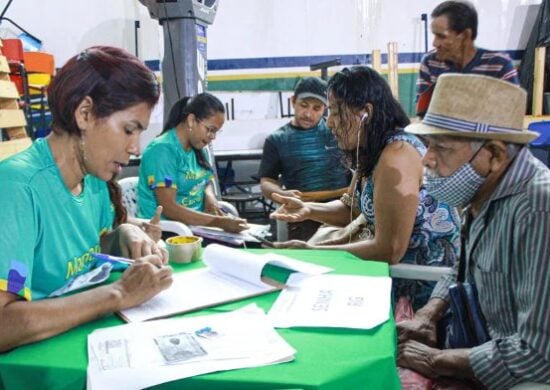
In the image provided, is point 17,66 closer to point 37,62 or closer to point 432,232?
point 37,62

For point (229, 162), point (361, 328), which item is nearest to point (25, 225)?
point (361, 328)

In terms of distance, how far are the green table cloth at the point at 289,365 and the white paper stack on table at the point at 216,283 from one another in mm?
110

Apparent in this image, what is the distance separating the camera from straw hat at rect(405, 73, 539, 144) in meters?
1.32

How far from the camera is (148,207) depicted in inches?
116

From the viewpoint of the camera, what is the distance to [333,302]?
1290 mm

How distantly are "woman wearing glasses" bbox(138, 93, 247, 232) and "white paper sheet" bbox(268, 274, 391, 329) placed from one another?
4.23 ft

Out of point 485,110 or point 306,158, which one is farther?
point 306,158

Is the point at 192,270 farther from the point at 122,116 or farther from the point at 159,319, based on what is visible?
the point at 122,116

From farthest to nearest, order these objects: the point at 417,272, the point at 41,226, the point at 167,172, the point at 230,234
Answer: the point at 167,172
the point at 230,234
the point at 417,272
the point at 41,226

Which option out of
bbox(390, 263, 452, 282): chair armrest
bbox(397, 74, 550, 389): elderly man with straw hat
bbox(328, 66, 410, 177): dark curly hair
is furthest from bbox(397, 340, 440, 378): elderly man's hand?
bbox(328, 66, 410, 177): dark curly hair

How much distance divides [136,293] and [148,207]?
68.5 inches

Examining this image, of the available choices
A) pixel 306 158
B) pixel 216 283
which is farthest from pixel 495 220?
pixel 306 158

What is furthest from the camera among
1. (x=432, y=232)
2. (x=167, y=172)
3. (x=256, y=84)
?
(x=256, y=84)

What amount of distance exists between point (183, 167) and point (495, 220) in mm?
2002
